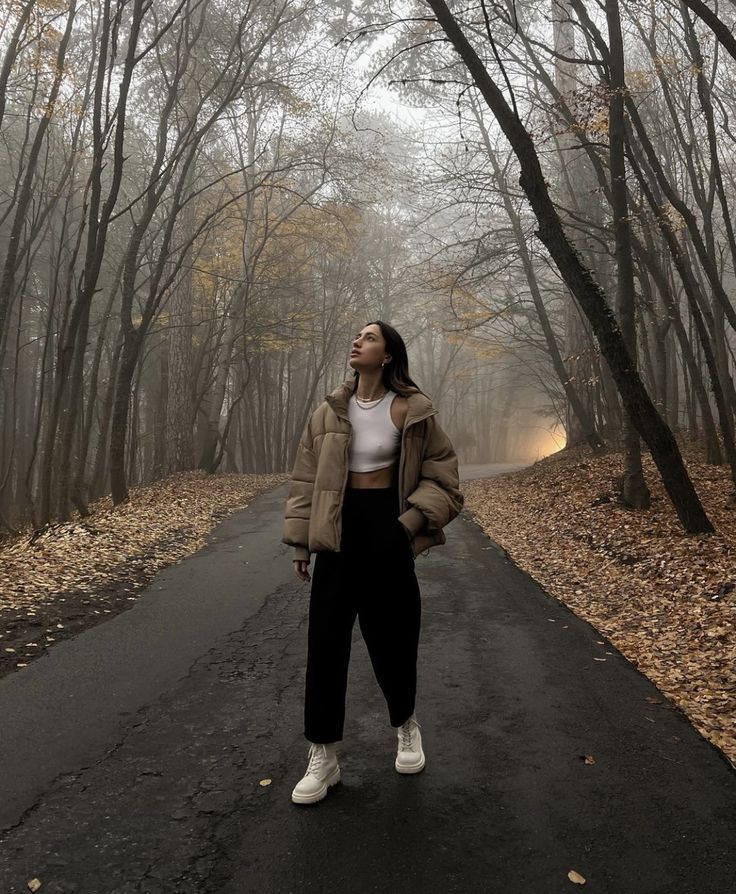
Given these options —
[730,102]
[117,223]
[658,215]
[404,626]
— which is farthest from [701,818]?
[117,223]

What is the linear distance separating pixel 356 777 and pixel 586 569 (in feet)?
17.1

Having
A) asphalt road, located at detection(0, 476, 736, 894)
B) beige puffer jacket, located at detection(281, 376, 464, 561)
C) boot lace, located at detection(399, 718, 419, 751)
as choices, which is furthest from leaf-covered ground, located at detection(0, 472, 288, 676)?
boot lace, located at detection(399, 718, 419, 751)

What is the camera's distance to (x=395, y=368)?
3244mm

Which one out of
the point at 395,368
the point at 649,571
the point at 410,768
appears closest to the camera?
the point at 410,768

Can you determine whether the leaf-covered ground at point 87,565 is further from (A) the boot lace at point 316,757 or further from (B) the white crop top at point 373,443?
(B) the white crop top at point 373,443

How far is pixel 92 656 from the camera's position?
4.71 metres

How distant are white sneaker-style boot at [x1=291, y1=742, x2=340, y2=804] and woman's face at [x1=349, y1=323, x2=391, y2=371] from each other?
5.68 ft

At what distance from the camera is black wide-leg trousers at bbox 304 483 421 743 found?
304cm

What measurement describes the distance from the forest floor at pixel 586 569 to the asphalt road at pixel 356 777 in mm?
291

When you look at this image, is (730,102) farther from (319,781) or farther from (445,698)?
(319,781)

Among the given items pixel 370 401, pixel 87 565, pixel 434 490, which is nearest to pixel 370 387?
pixel 370 401

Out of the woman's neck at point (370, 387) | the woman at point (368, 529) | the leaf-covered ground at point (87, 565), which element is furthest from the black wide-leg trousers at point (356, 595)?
the leaf-covered ground at point (87, 565)

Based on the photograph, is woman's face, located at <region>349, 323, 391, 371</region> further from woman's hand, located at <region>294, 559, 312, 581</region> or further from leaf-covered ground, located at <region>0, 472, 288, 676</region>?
leaf-covered ground, located at <region>0, 472, 288, 676</region>

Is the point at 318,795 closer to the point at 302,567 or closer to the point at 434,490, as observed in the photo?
the point at 302,567
